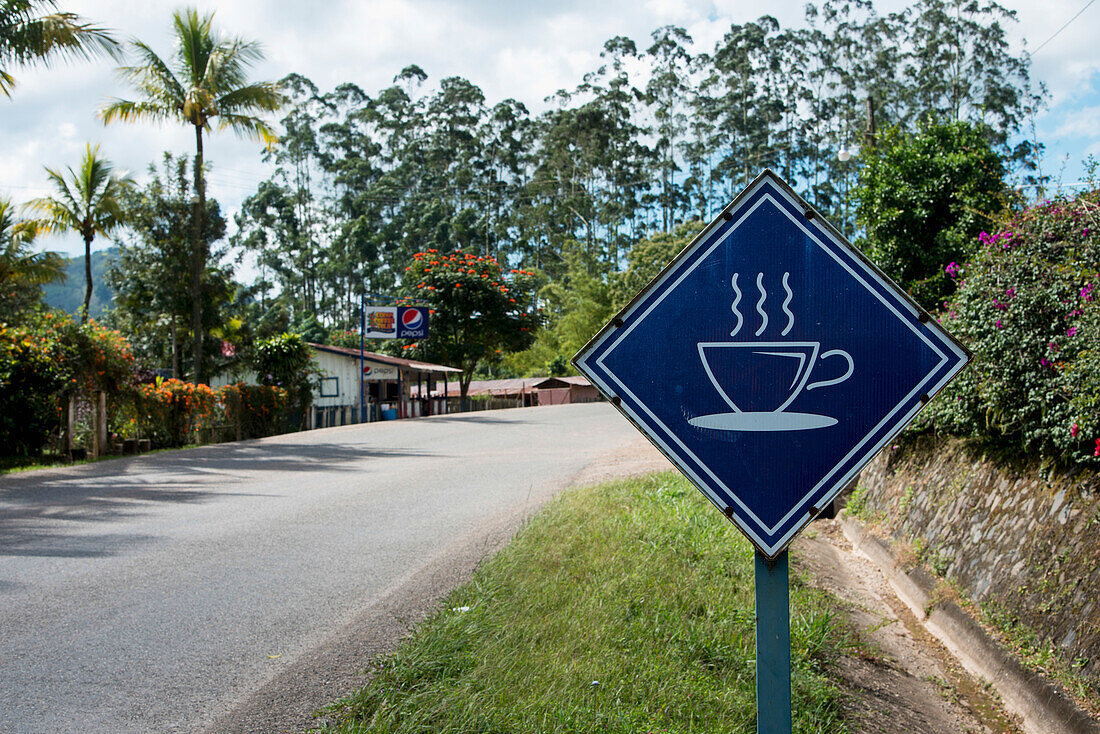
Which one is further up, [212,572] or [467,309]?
[467,309]

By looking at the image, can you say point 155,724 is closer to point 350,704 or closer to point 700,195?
point 350,704

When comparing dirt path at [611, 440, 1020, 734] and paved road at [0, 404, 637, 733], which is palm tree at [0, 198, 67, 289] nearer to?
paved road at [0, 404, 637, 733]

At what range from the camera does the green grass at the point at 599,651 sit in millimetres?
3453

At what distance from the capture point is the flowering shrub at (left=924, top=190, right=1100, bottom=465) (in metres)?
5.43

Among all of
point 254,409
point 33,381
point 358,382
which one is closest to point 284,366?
point 254,409

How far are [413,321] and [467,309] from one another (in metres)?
4.83

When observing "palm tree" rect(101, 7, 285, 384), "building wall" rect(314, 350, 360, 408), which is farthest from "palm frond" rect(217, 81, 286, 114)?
"building wall" rect(314, 350, 360, 408)

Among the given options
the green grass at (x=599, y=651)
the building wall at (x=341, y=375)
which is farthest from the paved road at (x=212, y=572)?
the building wall at (x=341, y=375)

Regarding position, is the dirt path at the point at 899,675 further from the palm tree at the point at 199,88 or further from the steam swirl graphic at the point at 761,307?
the palm tree at the point at 199,88

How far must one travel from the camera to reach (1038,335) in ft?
20.5

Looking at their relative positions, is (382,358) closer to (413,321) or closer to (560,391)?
(413,321)

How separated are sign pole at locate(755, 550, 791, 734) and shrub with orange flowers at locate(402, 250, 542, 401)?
1531 inches

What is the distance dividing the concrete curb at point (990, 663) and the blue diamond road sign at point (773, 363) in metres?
3.31

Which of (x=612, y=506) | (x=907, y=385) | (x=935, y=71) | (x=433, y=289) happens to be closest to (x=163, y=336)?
(x=433, y=289)
